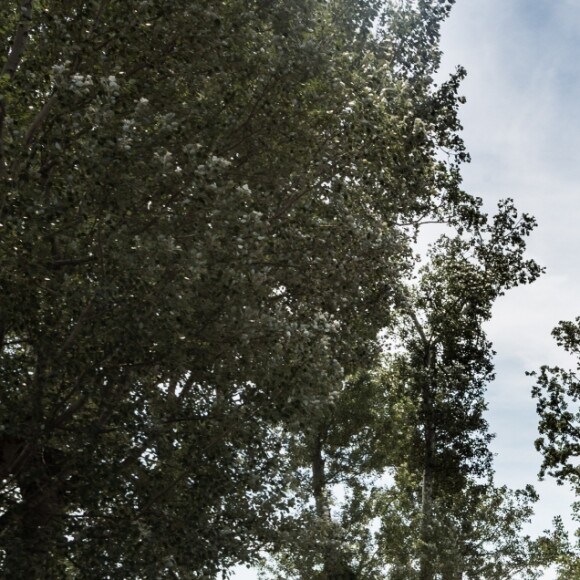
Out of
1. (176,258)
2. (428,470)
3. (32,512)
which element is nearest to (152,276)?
(176,258)

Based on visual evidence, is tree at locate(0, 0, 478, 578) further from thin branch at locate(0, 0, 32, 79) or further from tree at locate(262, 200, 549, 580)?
tree at locate(262, 200, 549, 580)

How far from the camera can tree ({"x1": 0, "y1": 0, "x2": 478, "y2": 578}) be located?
13.3m

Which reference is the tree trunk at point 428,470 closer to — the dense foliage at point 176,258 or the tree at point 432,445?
the tree at point 432,445

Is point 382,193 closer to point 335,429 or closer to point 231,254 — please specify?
point 231,254

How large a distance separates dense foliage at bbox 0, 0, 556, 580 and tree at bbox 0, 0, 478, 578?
0.05 m

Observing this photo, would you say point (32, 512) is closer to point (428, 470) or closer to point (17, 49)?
point (17, 49)

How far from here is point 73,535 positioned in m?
13.7

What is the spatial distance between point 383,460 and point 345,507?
2.92 metres

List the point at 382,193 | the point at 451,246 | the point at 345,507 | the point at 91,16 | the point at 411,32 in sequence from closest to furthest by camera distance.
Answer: the point at 91,16 → the point at 382,193 → the point at 411,32 → the point at 345,507 → the point at 451,246

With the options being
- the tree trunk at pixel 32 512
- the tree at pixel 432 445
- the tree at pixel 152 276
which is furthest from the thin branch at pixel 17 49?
the tree at pixel 432 445

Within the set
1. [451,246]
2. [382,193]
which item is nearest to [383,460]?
[451,246]

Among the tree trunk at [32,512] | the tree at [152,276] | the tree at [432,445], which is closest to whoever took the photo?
the tree trunk at [32,512]

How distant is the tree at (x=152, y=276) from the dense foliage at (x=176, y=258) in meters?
0.05

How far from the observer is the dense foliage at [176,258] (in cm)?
1334
